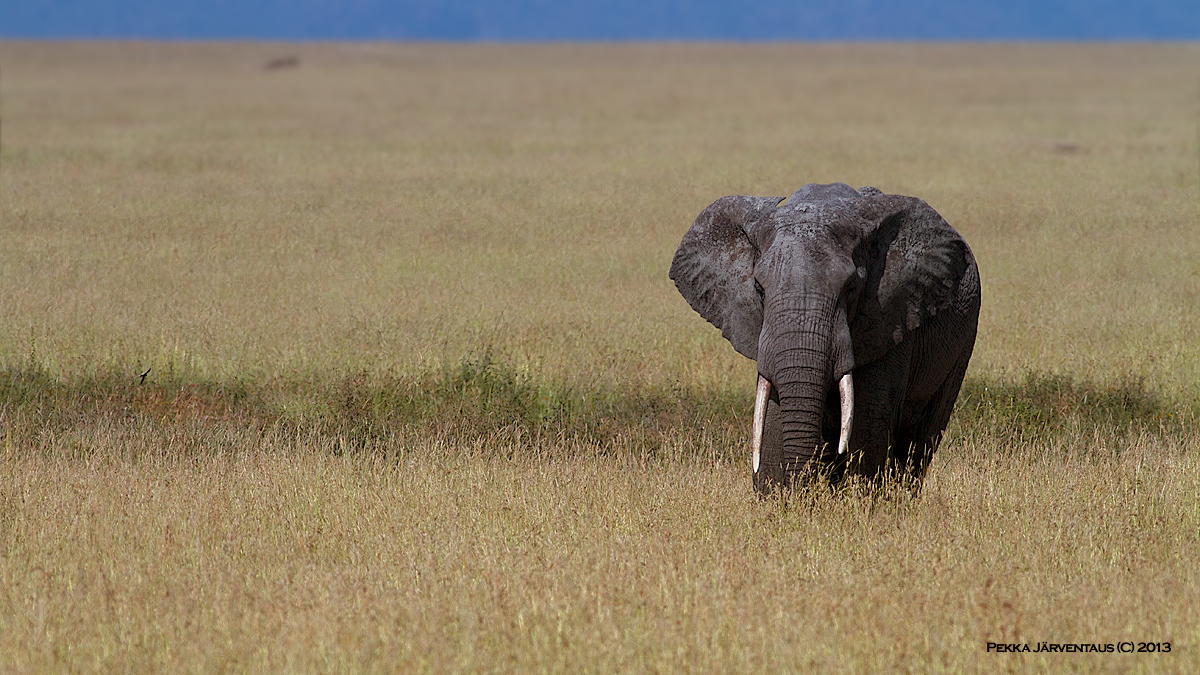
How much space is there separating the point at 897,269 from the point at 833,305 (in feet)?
3.49

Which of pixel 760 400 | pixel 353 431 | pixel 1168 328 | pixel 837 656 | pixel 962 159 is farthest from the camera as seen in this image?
pixel 962 159

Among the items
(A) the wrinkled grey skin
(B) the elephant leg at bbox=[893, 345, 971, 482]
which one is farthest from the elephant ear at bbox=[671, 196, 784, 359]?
(B) the elephant leg at bbox=[893, 345, 971, 482]

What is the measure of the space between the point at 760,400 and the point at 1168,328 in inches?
332

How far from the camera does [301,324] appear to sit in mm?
14109

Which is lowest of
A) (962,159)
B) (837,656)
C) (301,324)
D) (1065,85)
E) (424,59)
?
A: (837,656)

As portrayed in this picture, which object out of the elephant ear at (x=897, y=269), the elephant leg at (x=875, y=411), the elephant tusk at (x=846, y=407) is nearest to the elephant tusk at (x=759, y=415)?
the elephant tusk at (x=846, y=407)

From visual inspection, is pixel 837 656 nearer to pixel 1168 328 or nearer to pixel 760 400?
pixel 760 400

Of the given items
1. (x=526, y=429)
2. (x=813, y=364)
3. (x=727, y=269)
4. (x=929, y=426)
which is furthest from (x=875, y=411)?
(x=526, y=429)

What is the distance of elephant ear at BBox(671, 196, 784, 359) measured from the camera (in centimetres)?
807

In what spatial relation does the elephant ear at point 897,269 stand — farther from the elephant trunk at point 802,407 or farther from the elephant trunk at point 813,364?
the elephant trunk at point 802,407

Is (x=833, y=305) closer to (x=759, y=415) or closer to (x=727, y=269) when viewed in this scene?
(x=759, y=415)

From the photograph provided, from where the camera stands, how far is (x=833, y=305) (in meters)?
7.27

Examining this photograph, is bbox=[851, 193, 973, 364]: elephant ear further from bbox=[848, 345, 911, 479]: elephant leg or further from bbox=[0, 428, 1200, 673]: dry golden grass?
bbox=[0, 428, 1200, 673]: dry golden grass

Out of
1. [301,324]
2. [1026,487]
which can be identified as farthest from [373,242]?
[1026,487]
